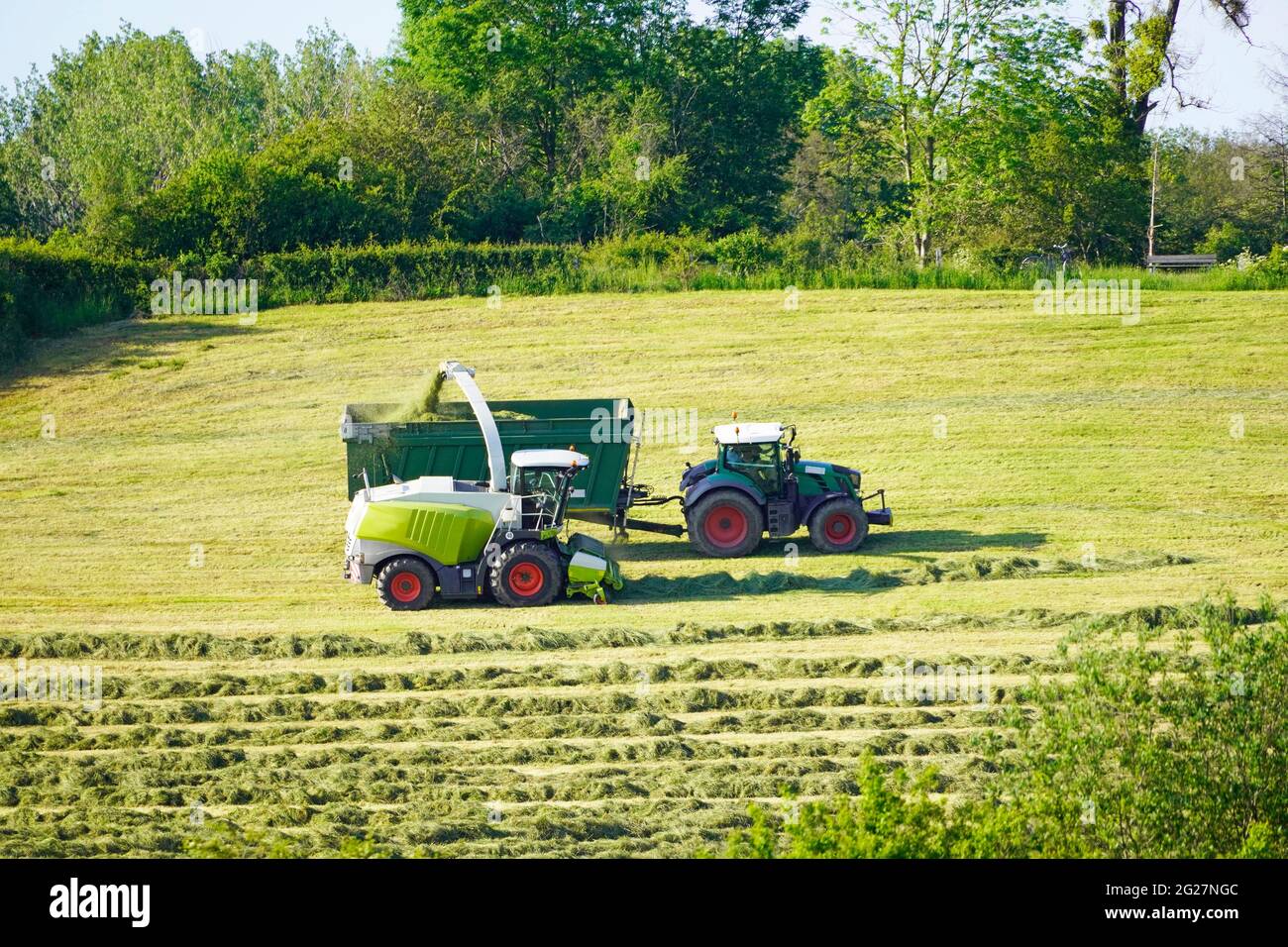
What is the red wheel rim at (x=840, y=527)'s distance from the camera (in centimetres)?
2012

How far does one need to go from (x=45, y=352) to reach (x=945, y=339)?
65.1ft

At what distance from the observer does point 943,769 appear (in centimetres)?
1280

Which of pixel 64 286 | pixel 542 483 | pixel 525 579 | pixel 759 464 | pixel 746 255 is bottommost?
pixel 525 579

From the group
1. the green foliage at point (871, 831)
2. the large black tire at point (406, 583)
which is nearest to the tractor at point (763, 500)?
the large black tire at point (406, 583)

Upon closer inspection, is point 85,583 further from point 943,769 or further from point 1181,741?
point 1181,741

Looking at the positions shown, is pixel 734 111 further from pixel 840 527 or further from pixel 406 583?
pixel 406 583

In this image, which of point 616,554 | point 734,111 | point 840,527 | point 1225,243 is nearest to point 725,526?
point 840,527

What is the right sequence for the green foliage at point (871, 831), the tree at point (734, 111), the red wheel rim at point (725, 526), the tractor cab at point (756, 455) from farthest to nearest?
the tree at point (734, 111) < the red wheel rim at point (725, 526) < the tractor cab at point (756, 455) < the green foliage at point (871, 831)

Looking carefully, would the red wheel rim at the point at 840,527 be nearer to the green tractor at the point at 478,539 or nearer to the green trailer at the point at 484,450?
the green trailer at the point at 484,450

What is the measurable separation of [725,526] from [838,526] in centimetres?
157

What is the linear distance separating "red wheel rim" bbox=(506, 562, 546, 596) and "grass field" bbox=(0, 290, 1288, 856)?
0.50 metres

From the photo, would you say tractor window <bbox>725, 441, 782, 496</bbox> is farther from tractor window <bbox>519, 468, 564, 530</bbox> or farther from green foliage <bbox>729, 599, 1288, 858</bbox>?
green foliage <bbox>729, 599, 1288, 858</bbox>

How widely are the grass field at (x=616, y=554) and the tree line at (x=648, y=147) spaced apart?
183 inches

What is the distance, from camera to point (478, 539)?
58.0ft
